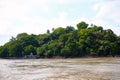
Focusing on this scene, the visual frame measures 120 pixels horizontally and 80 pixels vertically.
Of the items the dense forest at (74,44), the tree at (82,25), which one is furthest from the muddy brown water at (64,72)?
the tree at (82,25)

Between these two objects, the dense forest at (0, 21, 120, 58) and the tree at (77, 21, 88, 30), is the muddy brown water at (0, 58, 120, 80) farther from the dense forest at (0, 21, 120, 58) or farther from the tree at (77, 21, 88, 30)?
the tree at (77, 21, 88, 30)

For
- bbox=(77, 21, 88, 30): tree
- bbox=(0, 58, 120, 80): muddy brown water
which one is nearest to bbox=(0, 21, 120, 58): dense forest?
bbox=(77, 21, 88, 30): tree

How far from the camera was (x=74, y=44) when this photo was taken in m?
71.8

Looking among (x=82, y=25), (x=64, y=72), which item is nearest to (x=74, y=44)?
(x=82, y=25)

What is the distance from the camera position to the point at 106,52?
6831cm

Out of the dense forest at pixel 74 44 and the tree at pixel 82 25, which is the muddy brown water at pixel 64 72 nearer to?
the dense forest at pixel 74 44

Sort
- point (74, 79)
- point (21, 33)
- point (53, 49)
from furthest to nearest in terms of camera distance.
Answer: point (21, 33) → point (53, 49) → point (74, 79)

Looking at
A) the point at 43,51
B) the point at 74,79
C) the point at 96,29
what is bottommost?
the point at 74,79

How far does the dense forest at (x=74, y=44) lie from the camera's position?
69.1 m

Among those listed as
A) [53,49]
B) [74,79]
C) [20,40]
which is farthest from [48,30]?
[74,79]

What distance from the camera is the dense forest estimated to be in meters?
69.1

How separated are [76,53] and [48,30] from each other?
2176 cm

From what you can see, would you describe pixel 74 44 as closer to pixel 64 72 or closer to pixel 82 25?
pixel 82 25

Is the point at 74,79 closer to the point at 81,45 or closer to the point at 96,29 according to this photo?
the point at 81,45
